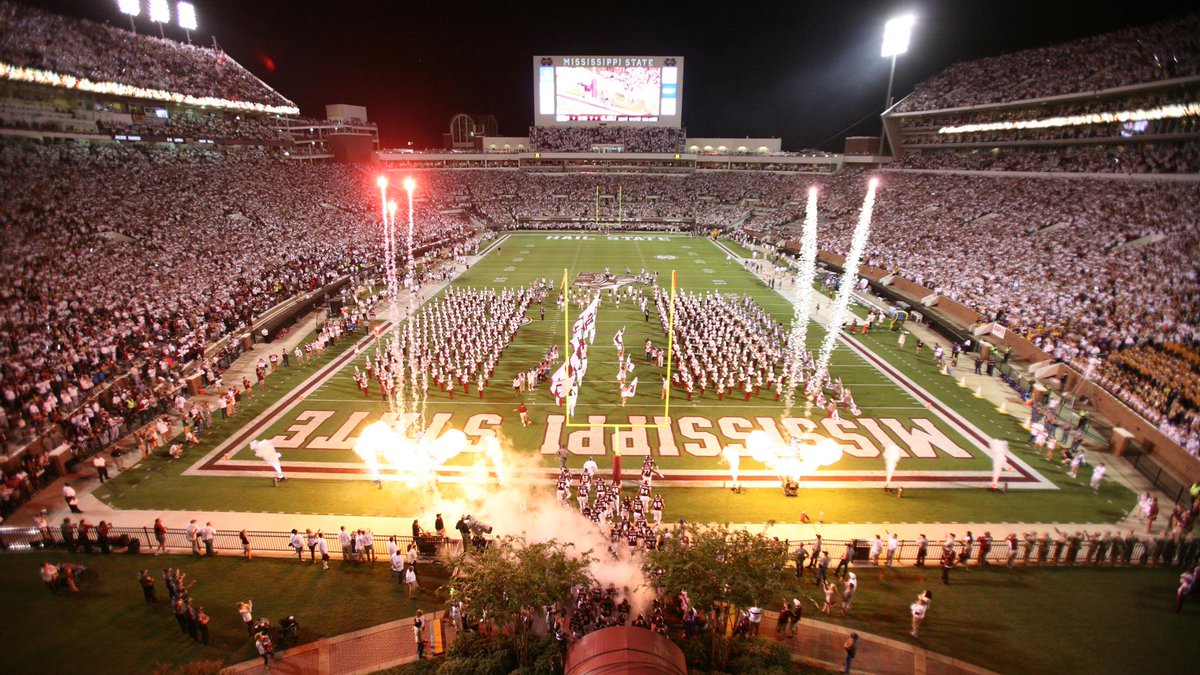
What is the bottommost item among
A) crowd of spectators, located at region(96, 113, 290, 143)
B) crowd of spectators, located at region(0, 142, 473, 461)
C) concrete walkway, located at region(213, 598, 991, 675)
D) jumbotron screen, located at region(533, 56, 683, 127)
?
concrete walkway, located at region(213, 598, 991, 675)

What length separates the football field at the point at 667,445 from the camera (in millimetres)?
14375

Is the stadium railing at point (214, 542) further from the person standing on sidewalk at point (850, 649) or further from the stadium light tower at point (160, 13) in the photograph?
the stadium light tower at point (160, 13)

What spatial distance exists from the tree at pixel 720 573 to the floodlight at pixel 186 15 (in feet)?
234

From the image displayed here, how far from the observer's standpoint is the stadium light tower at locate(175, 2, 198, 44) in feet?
184

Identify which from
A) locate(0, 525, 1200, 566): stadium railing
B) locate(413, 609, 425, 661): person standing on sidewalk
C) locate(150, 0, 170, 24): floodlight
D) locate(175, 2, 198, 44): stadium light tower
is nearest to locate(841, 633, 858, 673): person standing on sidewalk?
locate(0, 525, 1200, 566): stadium railing

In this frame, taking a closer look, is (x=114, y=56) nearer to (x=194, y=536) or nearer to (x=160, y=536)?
(x=160, y=536)

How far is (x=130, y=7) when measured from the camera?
1976 inches

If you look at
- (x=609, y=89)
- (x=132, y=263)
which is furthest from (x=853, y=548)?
(x=609, y=89)

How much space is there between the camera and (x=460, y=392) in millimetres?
20953

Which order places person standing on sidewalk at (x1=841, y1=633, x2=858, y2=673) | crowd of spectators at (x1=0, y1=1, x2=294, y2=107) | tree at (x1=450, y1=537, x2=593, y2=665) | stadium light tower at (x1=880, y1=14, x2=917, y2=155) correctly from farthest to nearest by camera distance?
stadium light tower at (x1=880, y1=14, x2=917, y2=155), crowd of spectators at (x1=0, y1=1, x2=294, y2=107), person standing on sidewalk at (x1=841, y1=633, x2=858, y2=673), tree at (x1=450, y1=537, x2=593, y2=665)

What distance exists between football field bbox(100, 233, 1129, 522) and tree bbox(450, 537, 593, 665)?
5614mm

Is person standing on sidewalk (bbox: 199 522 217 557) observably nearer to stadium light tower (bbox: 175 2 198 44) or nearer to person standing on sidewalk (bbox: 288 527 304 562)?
person standing on sidewalk (bbox: 288 527 304 562)

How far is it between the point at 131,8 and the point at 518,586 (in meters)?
65.7

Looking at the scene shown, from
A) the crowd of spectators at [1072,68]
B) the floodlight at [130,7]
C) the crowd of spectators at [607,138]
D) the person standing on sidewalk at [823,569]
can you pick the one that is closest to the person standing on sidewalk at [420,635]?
the person standing on sidewalk at [823,569]
